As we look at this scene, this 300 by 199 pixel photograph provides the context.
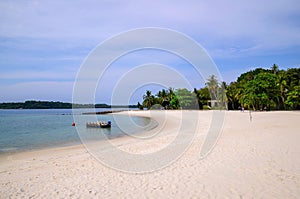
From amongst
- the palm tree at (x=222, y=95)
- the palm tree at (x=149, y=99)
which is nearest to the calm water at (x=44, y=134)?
the palm tree at (x=222, y=95)

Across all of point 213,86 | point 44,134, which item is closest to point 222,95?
point 213,86

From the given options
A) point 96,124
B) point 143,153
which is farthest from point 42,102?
point 143,153

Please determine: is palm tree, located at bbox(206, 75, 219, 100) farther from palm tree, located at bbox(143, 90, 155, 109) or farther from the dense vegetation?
palm tree, located at bbox(143, 90, 155, 109)

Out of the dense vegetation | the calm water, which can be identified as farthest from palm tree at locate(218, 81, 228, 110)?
the calm water

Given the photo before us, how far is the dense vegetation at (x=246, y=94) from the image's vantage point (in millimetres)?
42531

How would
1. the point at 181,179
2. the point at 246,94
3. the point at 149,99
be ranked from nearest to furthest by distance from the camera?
1. the point at 181,179
2. the point at 246,94
3. the point at 149,99

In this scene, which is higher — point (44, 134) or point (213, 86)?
point (213, 86)

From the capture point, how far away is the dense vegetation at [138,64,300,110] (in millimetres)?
42531

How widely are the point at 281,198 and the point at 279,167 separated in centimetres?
220

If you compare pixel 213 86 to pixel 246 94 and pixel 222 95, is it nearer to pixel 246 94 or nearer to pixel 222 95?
pixel 222 95

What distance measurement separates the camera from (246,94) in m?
45.9

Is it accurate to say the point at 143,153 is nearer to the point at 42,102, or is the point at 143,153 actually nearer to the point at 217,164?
the point at 217,164

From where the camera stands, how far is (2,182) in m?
6.64

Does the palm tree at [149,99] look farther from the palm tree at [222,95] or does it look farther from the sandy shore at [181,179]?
the sandy shore at [181,179]
